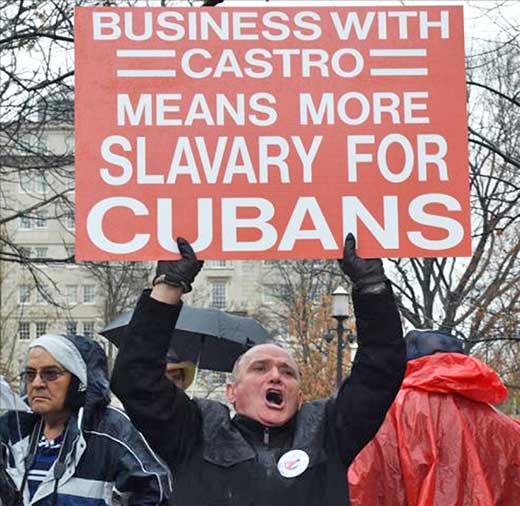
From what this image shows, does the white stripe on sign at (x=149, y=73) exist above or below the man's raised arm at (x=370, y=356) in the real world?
above

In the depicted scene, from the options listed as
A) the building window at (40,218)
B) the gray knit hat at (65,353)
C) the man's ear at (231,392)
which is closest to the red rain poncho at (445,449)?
the gray knit hat at (65,353)

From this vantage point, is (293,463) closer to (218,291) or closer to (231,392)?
(231,392)

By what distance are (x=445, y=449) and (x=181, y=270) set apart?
2262 millimetres

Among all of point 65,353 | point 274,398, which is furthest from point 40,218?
point 274,398

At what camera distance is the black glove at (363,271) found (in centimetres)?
395

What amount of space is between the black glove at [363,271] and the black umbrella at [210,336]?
473 cm

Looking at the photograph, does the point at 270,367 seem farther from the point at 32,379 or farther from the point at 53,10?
the point at 53,10

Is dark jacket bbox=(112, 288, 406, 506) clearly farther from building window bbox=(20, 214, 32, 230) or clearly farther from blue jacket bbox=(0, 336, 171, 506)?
building window bbox=(20, 214, 32, 230)

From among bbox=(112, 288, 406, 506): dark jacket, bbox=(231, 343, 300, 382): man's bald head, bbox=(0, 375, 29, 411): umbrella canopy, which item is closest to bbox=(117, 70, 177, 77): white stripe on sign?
bbox=(112, 288, 406, 506): dark jacket

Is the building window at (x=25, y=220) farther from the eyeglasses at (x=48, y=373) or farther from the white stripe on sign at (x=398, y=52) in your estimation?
the white stripe on sign at (x=398, y=52)

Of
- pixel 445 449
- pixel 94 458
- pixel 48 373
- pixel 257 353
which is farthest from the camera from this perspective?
pixel 445 449

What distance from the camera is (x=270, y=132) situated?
169 inches

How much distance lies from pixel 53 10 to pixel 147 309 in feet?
27.9

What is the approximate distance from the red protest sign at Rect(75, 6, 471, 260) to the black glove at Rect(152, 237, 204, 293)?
74 mm
